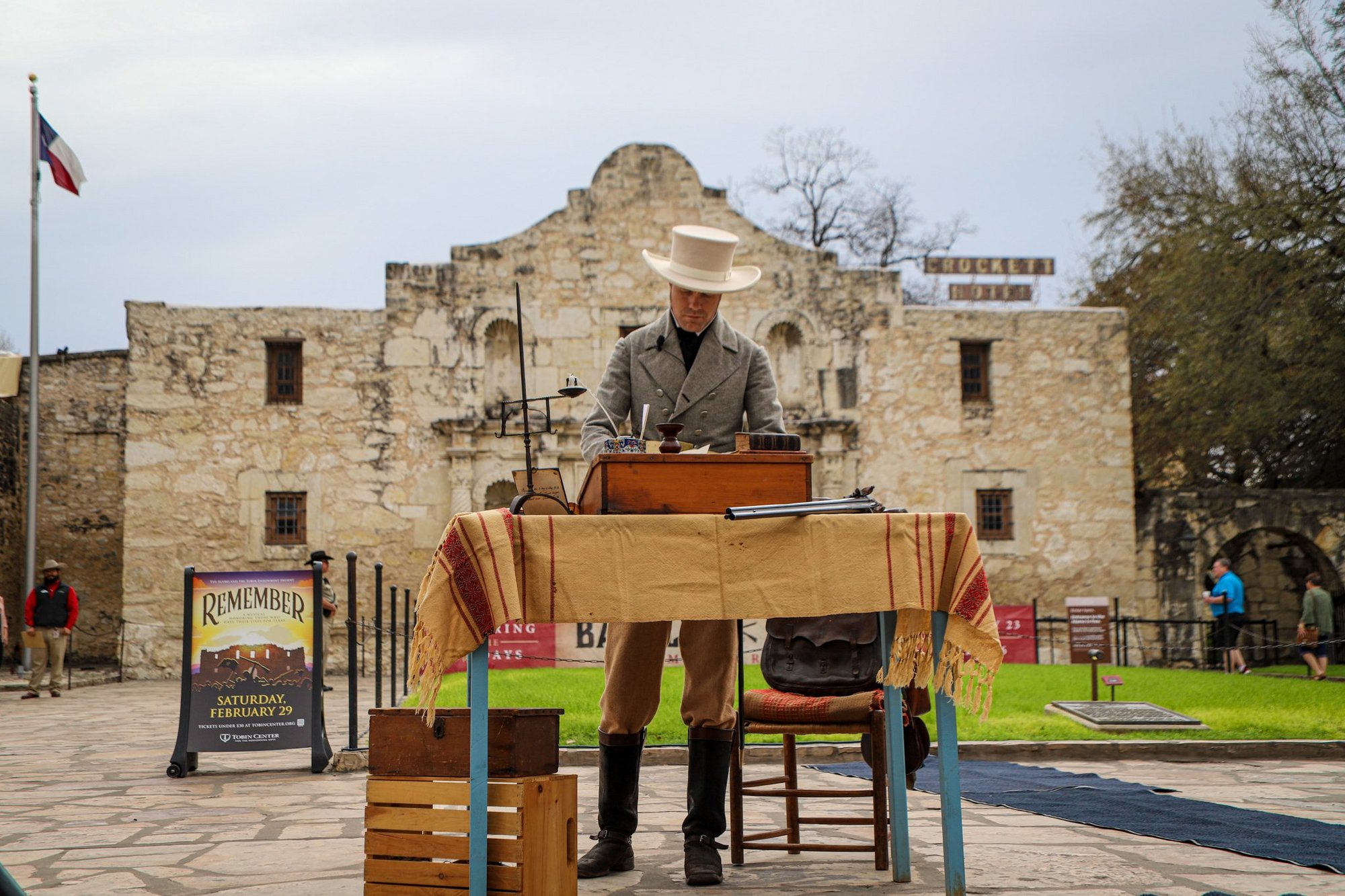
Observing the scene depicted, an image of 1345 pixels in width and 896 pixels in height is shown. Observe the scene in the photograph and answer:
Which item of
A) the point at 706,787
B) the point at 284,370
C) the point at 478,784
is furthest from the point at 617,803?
the point at 284,370

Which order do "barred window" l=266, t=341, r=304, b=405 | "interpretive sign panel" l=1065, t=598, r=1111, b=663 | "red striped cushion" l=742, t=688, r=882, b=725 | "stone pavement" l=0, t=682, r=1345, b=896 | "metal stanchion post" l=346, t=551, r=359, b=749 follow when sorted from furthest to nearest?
"barred window" l=266, t=341, r=304, b=405, "interpretive sign panel" l=1065, t=598, r=1111, b=663, "metal stanchion post" l=346, t=551, r=359, b=749, "red striped cushion" l=742, t=688, r=882, b=725, "stone pavement" l=0, t=682, r=1345, b=896

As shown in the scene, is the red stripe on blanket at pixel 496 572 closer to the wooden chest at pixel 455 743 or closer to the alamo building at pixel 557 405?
the wooden chest at pixel 455 743

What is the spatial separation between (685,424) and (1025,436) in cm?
1843

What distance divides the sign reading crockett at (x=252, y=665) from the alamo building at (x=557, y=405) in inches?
461

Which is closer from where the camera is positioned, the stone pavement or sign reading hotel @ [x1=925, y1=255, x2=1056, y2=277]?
the stone pavement

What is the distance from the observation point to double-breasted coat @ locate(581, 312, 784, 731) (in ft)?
15.0

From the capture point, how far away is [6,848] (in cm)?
535

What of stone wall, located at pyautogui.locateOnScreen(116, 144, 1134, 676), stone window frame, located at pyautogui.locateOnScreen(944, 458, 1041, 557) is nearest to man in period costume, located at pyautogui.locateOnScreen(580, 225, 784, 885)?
stone wall, located at pyautogui.locateOnScreen(116, 144, 1134, 676)

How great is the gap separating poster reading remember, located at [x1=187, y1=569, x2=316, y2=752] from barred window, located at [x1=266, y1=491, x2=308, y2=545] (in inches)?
497

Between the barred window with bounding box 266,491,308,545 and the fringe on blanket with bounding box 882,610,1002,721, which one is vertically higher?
the barred window with bounding box 266,491,308,545

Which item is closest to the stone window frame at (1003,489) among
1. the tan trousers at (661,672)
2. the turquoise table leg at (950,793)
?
the tan trousers at (661,672)

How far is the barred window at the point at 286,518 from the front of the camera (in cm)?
2098

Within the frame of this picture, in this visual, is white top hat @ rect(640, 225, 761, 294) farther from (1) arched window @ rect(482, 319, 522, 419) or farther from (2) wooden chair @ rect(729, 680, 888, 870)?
(1) arched window @ rect(482, 319, 522, 419)

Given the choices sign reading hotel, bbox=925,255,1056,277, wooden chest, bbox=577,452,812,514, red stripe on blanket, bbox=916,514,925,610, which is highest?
sign reading hotel, bbox=925,255,1056,277
